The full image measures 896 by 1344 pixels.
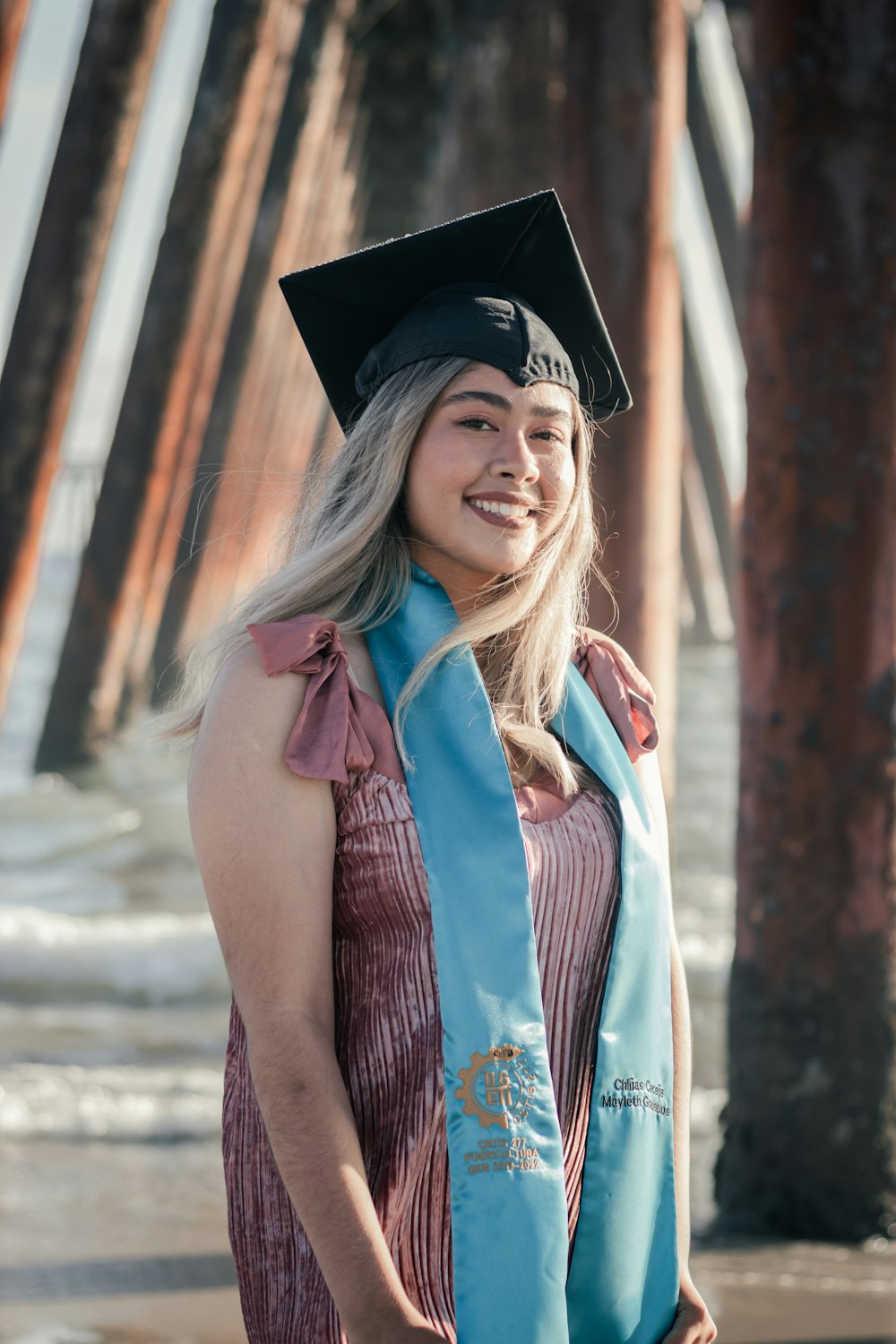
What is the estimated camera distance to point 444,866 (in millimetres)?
1482

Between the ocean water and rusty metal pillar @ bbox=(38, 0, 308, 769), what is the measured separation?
66 centimetres

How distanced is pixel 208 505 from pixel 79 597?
3.62 metres

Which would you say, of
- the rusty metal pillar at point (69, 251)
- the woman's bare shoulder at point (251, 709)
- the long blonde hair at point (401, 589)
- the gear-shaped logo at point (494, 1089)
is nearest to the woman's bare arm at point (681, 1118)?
the long blonde hair at point (401, 589)

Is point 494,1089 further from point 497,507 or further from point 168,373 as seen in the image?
point 168,373

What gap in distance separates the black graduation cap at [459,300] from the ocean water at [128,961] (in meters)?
0.53

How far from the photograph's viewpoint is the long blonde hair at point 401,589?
1.63 metres

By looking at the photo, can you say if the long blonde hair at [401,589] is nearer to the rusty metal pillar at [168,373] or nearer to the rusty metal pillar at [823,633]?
the rusty metal pillar at [823,633]

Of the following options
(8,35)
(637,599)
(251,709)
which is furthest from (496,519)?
(8,35)

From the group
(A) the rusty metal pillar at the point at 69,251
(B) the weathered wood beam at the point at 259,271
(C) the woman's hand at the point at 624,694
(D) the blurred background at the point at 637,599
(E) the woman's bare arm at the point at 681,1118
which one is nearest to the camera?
(E) the woman's bare arm at the point at 681,1118

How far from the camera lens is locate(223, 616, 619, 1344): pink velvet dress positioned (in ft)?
4.86

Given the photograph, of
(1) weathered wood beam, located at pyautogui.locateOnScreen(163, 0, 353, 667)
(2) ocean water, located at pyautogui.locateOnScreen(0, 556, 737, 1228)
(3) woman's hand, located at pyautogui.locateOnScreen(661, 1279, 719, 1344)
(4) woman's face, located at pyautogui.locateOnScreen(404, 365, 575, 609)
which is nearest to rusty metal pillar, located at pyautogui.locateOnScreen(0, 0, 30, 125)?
(2) ocean water, located at pyautogui.locateOnScreen(0, 556, 737, 1228)

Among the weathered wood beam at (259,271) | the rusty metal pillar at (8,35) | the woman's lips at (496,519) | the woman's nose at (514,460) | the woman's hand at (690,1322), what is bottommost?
the woman's hand at (690,1322)

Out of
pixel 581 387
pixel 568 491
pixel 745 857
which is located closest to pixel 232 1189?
pixel 568 491

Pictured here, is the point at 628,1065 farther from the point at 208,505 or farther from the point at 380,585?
the point at 208,505
